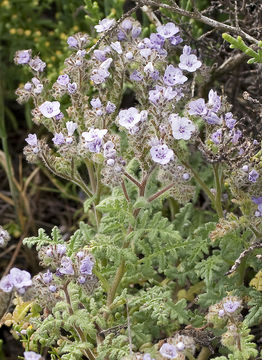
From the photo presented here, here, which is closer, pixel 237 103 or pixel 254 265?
pixel 254 265

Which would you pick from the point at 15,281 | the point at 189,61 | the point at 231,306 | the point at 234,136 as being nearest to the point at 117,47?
the point at 189,61

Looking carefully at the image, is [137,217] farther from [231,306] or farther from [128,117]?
[231,306]

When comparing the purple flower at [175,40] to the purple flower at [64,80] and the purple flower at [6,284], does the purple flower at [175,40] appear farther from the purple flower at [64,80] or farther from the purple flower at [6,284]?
the purple flower at [6,284]

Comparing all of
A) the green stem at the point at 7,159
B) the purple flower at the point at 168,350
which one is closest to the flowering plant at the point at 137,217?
the purple flower at the point at 168,350

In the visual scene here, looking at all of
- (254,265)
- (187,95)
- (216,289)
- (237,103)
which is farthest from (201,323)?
(237,103)

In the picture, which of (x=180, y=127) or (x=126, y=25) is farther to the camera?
(x=126, y=25)

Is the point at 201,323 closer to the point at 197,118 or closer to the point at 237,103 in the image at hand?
the point at 197,118
